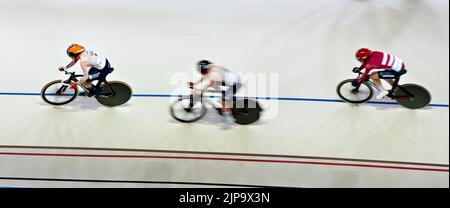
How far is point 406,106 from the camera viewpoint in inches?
123

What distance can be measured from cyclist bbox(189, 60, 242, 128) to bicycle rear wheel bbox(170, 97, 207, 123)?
16cm

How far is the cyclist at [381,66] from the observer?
2.98 m

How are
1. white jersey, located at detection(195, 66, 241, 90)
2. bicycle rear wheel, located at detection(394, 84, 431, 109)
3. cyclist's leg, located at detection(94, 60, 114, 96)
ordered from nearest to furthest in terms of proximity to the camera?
white jersey, located at detection(195, 66, 241, 90), cyclist's leg, located at detection(94, 60, 114, 96), bicycle rear wheel, located at detection(394, 84, 431, 109)

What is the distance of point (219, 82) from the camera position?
9.39 feet

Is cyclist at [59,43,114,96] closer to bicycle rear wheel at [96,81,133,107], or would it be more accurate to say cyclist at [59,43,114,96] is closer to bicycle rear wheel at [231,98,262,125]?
bicycle rear wheel at [96,81,133,107]

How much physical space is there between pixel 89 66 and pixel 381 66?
2.32m

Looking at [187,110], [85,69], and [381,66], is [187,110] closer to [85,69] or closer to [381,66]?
[85,69]

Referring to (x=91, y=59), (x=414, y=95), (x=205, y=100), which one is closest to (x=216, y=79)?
(x=205, y=100)

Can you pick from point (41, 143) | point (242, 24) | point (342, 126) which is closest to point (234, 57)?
point (242, 24)

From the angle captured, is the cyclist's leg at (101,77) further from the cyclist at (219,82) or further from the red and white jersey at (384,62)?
the red and white jersey at (384,62)

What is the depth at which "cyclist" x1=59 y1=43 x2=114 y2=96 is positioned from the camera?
288cm

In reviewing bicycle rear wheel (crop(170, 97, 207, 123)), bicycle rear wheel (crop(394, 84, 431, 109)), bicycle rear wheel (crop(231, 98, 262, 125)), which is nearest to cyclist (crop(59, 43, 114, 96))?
bicycle rear wheel (crop(170, 97, 207, 123))

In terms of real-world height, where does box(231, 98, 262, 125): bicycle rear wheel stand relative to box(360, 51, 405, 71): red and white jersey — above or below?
below

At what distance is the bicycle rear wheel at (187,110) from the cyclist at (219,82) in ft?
0.53
